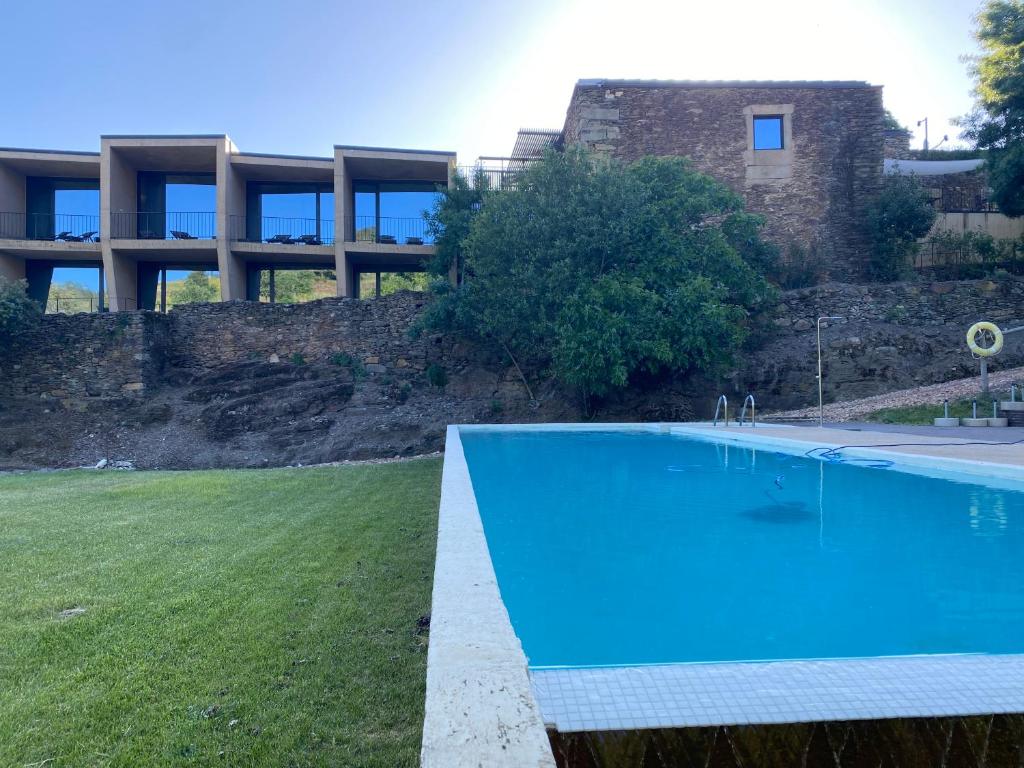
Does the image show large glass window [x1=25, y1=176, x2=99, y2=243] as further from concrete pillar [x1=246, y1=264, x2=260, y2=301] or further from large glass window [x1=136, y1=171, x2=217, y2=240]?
concrete pillar [x1=246, y1=264, x2=260, y2=301]

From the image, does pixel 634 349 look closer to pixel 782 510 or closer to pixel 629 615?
pixel 782 510

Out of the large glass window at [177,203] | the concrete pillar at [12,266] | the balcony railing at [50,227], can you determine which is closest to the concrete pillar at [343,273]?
the large glass window at [177,203]

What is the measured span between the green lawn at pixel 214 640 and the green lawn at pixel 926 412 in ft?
30.8

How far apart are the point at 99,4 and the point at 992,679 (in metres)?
21.7

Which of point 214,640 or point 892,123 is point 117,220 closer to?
point 214,640

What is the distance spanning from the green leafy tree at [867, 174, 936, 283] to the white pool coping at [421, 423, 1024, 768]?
1935 cm

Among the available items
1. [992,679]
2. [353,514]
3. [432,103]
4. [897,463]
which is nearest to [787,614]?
[992,679]

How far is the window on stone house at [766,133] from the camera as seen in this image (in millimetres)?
19875

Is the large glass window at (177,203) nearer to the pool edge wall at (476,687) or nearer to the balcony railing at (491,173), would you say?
the balcony railing at (491,173)

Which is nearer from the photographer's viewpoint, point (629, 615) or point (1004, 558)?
point (629, 615)

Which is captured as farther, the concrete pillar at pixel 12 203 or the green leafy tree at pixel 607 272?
the concrete pillar at pixel 12 203

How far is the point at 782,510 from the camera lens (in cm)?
557

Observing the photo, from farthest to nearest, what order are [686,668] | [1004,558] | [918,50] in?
[918,50] → [1004,558] → [686,668]

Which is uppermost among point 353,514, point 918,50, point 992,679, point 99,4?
point 99,4
